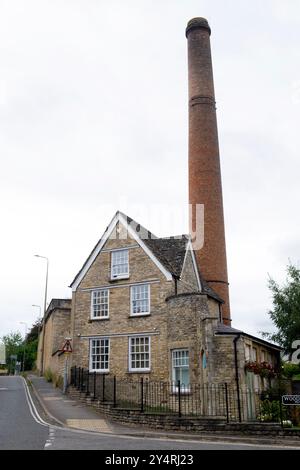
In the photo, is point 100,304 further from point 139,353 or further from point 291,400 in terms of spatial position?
point 291,400

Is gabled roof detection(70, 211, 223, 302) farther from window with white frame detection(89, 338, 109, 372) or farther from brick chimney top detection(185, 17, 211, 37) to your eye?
brick chimney top detection(185, 17, 211, 37)

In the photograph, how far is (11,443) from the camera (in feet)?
41.2

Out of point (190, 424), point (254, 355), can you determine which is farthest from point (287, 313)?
point (190, 424)

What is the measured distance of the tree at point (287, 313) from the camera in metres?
30.8

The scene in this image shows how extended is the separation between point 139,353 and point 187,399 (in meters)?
4.15

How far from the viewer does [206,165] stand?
3462cm

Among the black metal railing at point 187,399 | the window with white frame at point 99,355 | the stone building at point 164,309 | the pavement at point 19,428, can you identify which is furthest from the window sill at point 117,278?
the pavement at point 19,428

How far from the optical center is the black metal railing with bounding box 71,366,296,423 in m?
19.1

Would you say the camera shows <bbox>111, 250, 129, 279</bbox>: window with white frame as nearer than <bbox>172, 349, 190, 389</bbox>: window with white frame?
No

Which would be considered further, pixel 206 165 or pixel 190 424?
pixel 206 165

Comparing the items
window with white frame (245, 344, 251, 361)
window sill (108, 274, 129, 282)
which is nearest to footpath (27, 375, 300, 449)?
window sill (108, 274, 129, 282)

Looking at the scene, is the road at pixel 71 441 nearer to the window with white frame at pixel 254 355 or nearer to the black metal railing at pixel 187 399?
the black metal railing at pixel 187 399

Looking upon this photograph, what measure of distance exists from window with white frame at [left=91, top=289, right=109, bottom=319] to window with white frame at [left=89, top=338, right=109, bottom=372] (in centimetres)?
136
